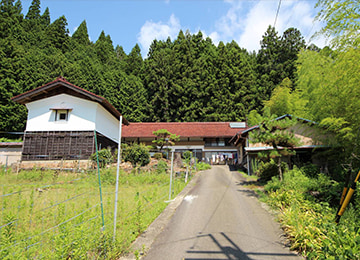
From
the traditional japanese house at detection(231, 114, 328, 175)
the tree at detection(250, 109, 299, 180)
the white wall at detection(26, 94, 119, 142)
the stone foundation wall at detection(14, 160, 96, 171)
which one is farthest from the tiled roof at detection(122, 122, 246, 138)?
the tree at detection(250, 109, 299, 180)

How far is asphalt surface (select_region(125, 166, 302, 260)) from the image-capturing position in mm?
4250

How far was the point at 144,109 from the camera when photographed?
1163 inches

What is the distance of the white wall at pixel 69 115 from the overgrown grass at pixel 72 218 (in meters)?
4.43

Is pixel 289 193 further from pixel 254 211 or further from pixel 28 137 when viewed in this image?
pixel 28 137

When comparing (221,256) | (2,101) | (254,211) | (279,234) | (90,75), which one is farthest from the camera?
(90,75)

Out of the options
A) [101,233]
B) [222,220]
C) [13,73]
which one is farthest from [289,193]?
[13,73]

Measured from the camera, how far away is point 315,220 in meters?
5.10

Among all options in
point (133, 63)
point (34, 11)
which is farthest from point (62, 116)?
point (34, 11)

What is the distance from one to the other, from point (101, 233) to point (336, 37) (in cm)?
730

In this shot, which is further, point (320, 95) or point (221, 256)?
point (320, 95)

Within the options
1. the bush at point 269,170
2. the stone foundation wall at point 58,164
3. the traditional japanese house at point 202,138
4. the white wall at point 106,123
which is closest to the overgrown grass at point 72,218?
the stone foundation wall at point 58,164

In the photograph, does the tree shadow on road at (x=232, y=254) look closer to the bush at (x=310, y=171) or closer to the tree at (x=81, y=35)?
the bush at (x=310, y=171)

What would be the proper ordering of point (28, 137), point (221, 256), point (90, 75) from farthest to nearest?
1. point (90, 75)
2. point (28, 137)
3. point (221, 256)

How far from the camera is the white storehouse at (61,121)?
1384 cm
